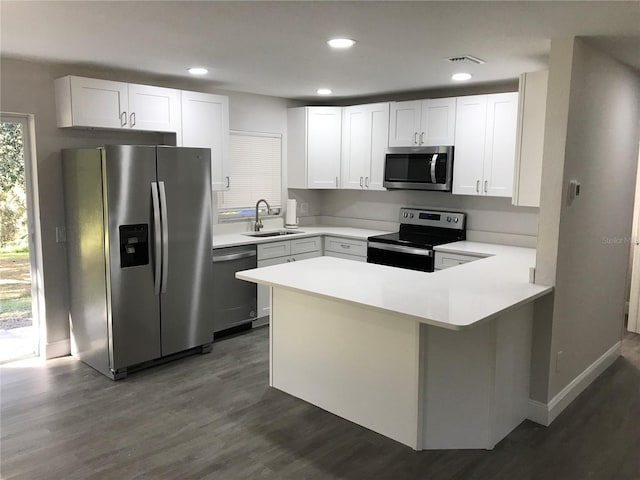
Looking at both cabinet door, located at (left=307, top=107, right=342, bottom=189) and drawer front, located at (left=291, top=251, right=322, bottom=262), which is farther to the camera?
cabinet door, located at (left=307, top=107, right=342, bottom=189)

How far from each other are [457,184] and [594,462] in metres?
2.71

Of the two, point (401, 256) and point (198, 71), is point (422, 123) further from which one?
point (198, 71)

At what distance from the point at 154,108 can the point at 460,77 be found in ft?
8.56

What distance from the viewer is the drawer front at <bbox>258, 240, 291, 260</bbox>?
4992 mm

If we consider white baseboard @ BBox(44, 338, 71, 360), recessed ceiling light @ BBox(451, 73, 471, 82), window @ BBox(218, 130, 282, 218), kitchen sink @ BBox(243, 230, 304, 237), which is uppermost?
recessed ceiling light @ BBox(451, 73, 471, 82)

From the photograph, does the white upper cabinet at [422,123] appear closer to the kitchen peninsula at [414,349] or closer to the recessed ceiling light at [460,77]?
the recessed ceiling light at [460,77]

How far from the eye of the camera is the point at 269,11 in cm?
248

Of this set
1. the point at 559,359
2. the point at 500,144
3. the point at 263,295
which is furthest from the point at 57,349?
the point at 500,144

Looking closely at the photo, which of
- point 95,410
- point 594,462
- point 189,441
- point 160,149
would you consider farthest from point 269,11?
point 594,462

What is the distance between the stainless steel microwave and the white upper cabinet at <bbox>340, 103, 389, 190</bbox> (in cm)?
16

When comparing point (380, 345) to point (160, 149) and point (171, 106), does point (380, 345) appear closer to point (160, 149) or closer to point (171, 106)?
point (160, 149)

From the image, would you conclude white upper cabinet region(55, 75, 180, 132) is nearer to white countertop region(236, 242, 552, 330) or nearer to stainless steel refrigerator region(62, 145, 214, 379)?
stainless steel refrigerator region(62, 145, 214, 379)

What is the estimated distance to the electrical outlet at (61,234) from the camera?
4168 mm

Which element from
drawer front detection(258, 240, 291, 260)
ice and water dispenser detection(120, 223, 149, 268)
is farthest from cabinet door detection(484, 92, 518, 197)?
ice and water dispenser detection(120, 223, 149, 268)
